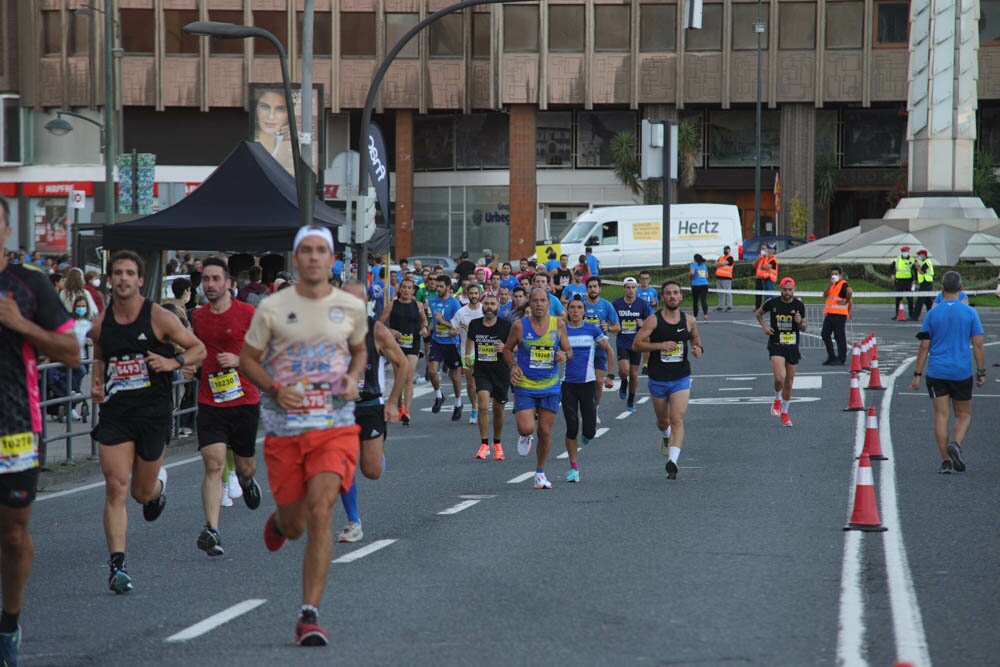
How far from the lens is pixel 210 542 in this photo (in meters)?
9.56

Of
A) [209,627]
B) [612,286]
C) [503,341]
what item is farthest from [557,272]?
[209,627]

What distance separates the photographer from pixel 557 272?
28.8 meters

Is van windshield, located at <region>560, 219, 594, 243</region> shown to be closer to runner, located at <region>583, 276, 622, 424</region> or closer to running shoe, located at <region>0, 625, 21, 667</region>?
runner, located at <region>583, 276, 622, 424</region>

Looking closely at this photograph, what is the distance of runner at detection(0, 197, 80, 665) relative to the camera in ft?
20.9

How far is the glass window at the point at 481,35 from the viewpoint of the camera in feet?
214

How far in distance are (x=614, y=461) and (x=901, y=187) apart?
54.6 meters

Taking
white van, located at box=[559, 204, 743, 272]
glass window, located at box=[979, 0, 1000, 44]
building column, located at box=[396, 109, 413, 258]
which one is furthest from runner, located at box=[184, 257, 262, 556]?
glass window, located at box=[979, 0, 1000, 44]

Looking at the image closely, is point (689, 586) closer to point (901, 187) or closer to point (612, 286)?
point (612, 286)

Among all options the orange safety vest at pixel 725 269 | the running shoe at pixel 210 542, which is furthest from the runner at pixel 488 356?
the orange safety vest at pixel 725 269

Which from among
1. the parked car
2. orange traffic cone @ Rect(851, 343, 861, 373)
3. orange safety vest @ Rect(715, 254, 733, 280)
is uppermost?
the parked car

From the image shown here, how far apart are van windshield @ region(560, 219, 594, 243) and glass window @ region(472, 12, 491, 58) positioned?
53.3 feet

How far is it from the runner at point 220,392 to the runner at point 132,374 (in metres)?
0.94

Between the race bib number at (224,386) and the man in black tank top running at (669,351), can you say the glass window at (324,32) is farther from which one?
the race bib number at (224,386)

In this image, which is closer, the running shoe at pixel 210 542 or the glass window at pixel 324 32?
the running shoe at pixel 210 542
